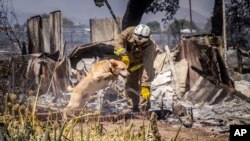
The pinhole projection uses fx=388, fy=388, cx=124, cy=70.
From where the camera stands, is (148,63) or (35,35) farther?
(35,35)

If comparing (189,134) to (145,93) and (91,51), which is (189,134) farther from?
(91,51)

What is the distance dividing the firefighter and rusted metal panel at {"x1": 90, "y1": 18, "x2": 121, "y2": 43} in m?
7.89

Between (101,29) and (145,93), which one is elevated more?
(101,29)

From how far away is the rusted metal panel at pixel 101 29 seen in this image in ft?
58.8

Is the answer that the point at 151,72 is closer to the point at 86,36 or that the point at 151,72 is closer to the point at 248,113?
the point at 248,113

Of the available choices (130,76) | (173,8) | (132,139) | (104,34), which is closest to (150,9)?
(173,8)

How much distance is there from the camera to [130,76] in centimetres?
1019

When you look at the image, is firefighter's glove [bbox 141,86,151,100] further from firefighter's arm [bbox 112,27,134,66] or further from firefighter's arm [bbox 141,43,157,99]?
firefighter's arm [bbox 112,27,134,66]

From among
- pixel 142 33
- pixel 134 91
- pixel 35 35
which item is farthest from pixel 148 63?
pixel 35 35

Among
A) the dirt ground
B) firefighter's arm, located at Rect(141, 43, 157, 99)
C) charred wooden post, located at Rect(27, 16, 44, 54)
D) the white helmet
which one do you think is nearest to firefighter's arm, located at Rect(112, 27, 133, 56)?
the white helmet

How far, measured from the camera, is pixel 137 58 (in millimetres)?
9648

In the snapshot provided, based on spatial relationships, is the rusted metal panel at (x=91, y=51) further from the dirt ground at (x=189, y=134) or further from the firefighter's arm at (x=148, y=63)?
the dirt ground at (x=189, y=134)

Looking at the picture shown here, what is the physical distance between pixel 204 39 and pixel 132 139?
411 inches

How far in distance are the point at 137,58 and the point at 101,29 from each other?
28.2 feet
